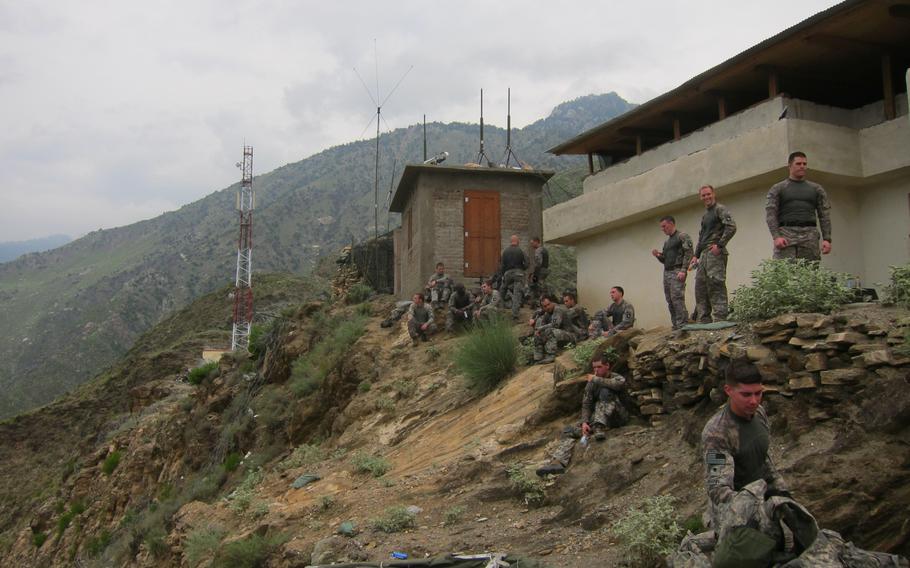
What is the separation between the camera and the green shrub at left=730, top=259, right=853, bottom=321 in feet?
28.8

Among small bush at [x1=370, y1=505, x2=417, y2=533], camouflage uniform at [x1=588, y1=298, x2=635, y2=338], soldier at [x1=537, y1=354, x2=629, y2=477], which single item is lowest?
small bush at [x1=370, y1=505, x2=417, y2=533]

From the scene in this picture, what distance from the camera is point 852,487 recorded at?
6.69 metres

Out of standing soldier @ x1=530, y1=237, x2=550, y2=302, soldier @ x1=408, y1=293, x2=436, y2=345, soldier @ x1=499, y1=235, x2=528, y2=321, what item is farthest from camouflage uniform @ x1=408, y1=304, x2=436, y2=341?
standing soldier @ x1=530, y1=237, x2=550, y2=302

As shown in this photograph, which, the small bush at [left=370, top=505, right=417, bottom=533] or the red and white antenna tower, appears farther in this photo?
the red and white antenna tower

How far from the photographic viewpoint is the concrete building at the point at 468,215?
71.1 ft

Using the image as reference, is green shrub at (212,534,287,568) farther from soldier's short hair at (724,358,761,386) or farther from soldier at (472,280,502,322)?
soldier's short hair at (724,358,761,386)

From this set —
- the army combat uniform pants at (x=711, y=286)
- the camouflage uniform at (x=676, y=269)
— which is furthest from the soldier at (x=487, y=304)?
the army combat uniform pants at (x=711, y=286)

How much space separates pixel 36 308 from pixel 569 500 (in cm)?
9848

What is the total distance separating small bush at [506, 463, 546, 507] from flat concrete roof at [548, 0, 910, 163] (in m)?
7.97

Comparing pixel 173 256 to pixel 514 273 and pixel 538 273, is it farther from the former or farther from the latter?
pixel 514 273

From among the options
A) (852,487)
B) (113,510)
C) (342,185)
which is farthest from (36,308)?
(852,487)

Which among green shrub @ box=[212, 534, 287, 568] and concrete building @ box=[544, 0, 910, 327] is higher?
concrete building @ box=[544, 0, 910, 327]

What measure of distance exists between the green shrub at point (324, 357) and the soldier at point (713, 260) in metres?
10.1

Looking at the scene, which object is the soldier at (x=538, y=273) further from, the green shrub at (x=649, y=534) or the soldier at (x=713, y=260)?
the green shrub at (x=649, y=534)
